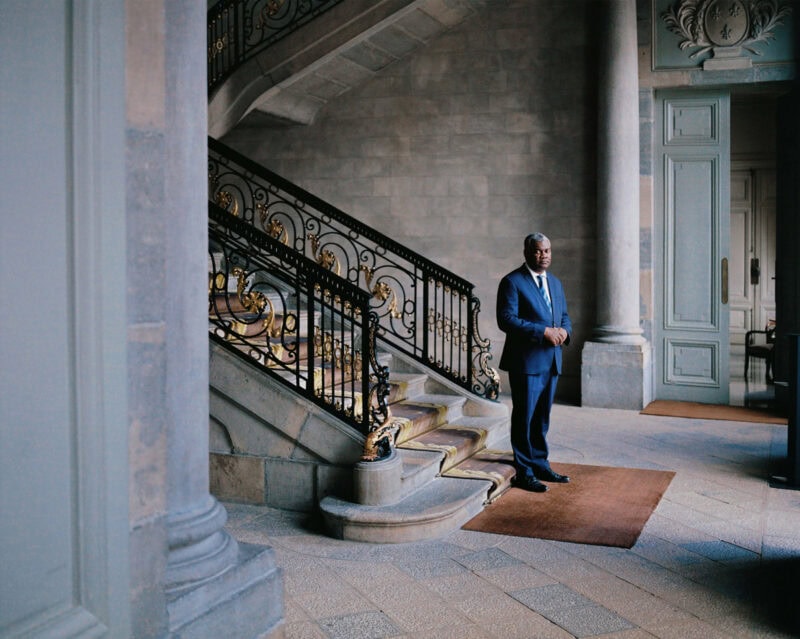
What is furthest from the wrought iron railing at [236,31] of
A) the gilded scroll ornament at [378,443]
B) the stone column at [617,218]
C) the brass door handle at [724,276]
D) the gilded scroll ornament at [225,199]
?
the gilded scroll ornament at [378,443]

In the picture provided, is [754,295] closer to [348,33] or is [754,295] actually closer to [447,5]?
[447,5]

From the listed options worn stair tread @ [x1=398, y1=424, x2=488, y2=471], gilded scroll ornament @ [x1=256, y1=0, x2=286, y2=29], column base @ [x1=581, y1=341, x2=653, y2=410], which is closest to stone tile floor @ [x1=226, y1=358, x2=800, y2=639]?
worn stair tread @ [x1=398, y1=424, x2=488, y2=471]

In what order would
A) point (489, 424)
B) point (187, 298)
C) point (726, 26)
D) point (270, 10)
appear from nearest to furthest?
1. point (187, 298)
2. point (489, 424)
3. point (726, 26)
4. point (270, 10)

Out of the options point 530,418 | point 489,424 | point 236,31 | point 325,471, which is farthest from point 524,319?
point 236,31

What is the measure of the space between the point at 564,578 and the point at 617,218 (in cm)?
562

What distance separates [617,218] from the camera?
29.6 ft

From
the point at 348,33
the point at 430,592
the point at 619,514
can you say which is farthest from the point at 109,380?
the point at 348,33

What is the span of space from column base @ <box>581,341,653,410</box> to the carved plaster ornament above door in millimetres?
3032

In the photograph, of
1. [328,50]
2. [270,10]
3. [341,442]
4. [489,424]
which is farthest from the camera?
[270,10]

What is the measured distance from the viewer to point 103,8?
210cm

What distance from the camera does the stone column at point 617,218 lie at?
9000 mm

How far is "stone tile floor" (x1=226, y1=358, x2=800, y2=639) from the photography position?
353 centimetres

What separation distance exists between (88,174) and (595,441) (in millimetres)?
5988

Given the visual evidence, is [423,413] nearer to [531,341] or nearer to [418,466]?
[418,466]
